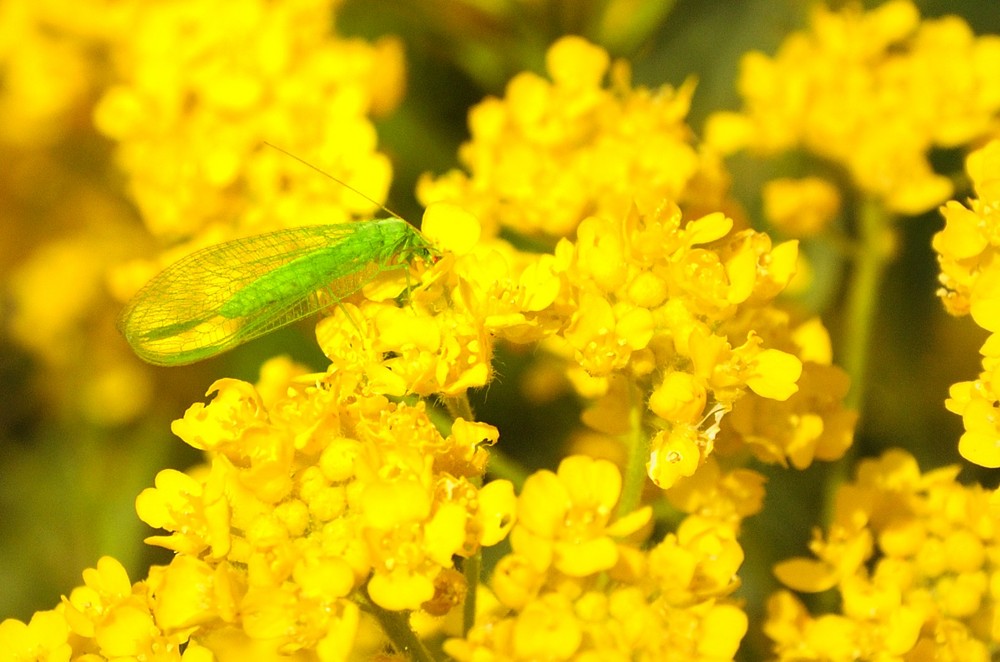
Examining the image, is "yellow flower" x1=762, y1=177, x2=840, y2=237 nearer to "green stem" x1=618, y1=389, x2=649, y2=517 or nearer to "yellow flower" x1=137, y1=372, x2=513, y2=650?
"green stem" x1=618, y1=389, x2=649, y2=517

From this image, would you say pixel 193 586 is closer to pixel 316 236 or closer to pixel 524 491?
pixel 524 491

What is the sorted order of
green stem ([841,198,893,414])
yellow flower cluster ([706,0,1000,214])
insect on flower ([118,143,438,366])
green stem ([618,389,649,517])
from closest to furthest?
1. green stem ([618,389,649,517])
2. insect on flower ([118,143,438,366])
3. green stem ([841,198,893,414])
4. yellow flower cluster ([706,0,1000,214])

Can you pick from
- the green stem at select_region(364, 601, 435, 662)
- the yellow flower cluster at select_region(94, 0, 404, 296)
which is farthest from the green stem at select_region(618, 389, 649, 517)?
the yellow flower cluster at select_region(94, 0, 404, 296)

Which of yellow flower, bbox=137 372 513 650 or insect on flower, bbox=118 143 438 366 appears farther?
insect on flower, bbox=118 143 438 366

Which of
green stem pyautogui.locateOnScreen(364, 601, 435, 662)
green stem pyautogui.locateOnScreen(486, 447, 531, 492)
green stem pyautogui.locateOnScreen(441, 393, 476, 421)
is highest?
green stem pyautogui.locateOnScreen(441, 393, 476, 421)

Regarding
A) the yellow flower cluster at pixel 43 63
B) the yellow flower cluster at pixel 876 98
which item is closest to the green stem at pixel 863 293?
the yellow flower cluster at pixel 876 98

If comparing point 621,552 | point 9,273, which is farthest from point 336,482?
point 9,273
